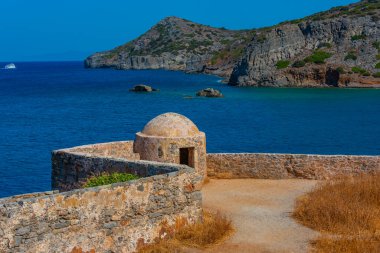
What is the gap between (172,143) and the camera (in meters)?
17.9

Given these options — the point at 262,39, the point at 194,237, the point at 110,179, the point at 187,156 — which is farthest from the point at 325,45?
the point at 194,237

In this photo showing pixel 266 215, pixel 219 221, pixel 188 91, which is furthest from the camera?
pixel 188 91

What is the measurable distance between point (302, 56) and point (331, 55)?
17.2ft

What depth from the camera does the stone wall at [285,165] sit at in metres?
18.1

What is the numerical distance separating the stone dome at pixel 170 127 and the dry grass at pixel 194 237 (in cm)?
548

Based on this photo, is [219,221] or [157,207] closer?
[157,207]

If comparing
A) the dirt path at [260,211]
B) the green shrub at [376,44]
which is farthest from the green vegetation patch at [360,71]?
the dirt path at [260,211]

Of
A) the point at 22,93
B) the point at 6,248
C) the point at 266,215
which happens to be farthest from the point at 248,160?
the point at 22,93

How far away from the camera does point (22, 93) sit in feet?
333

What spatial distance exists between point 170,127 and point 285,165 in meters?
4.05

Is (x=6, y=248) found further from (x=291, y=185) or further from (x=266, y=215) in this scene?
(x=291, y=185)

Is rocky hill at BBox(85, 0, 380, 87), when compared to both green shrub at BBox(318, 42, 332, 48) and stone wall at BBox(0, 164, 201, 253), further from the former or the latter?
stone wall at BBox(0, 164, 201, 253)

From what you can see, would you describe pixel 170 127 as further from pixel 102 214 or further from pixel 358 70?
pixel 358 70

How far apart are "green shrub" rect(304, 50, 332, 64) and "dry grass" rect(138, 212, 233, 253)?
278ft
